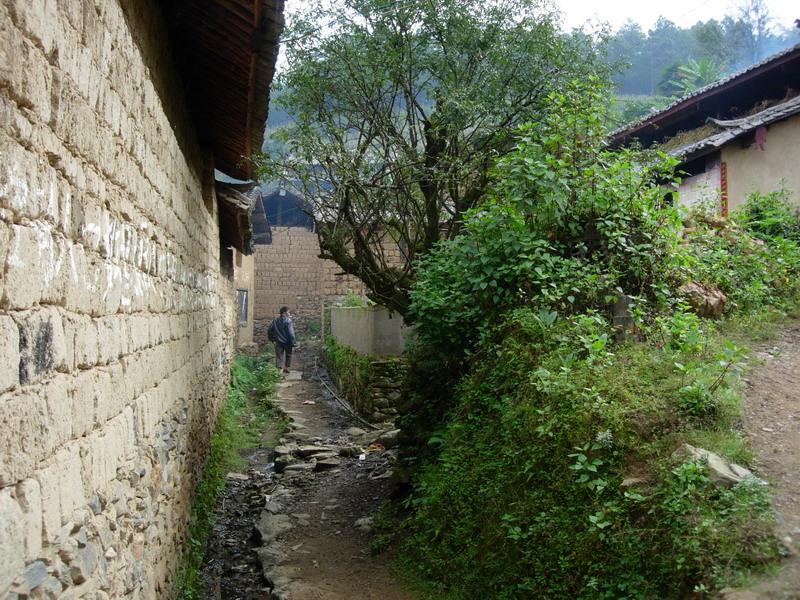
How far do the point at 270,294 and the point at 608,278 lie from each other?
18883mm

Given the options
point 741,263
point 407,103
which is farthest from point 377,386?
point 741,263

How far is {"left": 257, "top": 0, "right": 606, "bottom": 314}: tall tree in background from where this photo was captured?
909 centimetres

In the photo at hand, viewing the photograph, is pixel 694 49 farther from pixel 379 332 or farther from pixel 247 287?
pixel 379 332

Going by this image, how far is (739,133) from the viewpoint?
1204 centimetres

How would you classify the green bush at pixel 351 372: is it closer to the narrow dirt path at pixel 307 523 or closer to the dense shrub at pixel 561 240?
the narrow dirt path at pixel 307 523

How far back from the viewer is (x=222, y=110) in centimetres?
671

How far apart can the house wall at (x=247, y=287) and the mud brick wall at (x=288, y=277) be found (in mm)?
447

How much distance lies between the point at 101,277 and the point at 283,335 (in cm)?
1370

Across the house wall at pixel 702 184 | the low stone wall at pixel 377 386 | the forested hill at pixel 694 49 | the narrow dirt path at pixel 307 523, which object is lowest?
the narrow dirt path at pixel 307 523

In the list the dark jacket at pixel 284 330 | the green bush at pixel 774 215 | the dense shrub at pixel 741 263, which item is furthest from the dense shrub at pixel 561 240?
the dark jacket at pixel 284 330

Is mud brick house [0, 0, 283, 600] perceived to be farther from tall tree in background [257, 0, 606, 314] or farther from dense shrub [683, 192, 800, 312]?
dense shrub [683, 192, 800, 312]

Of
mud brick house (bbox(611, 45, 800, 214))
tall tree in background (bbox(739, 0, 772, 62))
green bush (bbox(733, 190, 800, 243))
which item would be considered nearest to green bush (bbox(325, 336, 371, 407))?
mud brick house (bbox(611, 45, 800, 214))

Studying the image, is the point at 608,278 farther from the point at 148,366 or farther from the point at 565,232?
the point at 148,366

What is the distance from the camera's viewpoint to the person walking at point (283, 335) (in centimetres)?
1639
